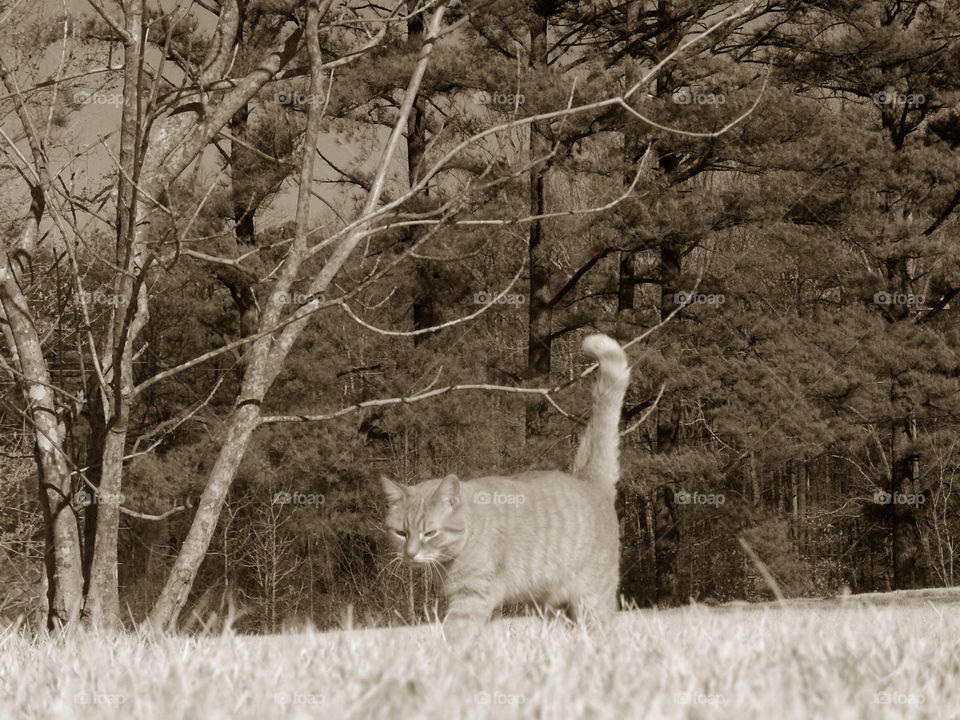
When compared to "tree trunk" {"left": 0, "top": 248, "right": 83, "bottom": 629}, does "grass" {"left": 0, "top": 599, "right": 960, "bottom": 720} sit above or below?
below

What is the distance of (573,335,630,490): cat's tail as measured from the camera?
185 inches

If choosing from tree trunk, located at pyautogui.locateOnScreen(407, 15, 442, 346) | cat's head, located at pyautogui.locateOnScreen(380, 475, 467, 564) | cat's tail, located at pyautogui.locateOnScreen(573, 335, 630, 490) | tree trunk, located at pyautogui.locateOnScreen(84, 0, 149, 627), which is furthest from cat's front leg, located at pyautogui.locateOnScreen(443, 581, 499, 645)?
tree trunk, located at pyautogui.locateOnScreen(407, 15, 442, 346)

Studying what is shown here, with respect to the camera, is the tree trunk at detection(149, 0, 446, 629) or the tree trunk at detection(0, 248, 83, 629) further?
the tree trunk at detection(0, 248, 83, 629)

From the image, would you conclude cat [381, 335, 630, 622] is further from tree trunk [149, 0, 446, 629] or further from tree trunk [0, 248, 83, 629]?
tree trunk [0, 248, 83, 629]

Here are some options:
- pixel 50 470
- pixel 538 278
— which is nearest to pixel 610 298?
pixel 538 278

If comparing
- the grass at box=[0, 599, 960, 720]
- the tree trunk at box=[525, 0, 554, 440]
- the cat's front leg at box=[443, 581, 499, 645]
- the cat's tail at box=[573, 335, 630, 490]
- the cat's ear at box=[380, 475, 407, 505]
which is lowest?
the cat's front leg at box=[443, 581, 499, 645]

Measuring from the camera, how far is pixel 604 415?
4.91 m

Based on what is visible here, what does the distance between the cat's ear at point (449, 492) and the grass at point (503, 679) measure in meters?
2.01

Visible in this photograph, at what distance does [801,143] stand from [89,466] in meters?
9.86

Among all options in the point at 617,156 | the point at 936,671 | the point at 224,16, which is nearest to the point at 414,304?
the point at 617,156

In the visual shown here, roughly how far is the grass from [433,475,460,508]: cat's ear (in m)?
2.01

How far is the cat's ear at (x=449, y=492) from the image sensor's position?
4.39 meters

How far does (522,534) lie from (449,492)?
0.40 m

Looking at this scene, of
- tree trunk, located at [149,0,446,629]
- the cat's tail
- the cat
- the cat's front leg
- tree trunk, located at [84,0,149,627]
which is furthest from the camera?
the cat's tail
